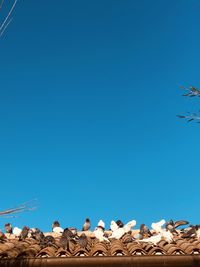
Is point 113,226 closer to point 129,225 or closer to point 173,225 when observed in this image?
point 129,225

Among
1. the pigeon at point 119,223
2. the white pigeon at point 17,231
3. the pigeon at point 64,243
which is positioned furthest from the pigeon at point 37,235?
the pigeon at point 119,223

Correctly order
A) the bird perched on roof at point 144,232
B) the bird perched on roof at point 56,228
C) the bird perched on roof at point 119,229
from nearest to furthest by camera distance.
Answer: the bird perched on roof at point 144,232 → the bird perched on roof at point 119,229 → the bird perched on roof at point 56,228

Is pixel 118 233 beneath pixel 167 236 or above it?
above

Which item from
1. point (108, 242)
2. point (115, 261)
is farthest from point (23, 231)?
point (115, 261)

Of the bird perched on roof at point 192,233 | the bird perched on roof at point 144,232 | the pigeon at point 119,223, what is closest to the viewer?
the bird perched on roof at point 192,233

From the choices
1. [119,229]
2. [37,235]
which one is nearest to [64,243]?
[37,235]

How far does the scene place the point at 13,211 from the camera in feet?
13.0

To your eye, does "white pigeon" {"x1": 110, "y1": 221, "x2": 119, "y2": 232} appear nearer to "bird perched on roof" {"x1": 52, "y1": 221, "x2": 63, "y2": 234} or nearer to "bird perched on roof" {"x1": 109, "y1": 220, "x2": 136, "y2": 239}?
"bird perched on roof" {"x1": 109, "y1": 220, "x2": 136, "y2": 239}

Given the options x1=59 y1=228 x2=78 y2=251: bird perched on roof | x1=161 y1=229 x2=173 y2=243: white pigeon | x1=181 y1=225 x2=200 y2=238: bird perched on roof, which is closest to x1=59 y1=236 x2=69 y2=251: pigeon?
x1=59 y1=228 x2=78 y2=251: bird perched on roof

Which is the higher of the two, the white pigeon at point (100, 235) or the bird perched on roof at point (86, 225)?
the bird perched on roof at point (86, 225)

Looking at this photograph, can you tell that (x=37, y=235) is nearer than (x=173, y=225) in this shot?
Yes

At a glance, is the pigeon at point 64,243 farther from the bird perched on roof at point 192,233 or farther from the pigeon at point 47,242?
the bird perched on roof at point 192,233

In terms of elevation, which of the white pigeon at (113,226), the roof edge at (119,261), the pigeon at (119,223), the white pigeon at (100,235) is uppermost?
the pigeon at (119,223)

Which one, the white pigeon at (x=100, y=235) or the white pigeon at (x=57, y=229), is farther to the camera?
the white pigeon at (x=57, y=229)
